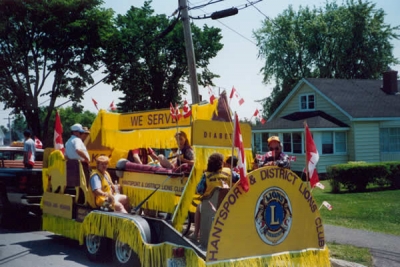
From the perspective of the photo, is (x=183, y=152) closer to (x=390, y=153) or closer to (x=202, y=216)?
(x=202, y=216)

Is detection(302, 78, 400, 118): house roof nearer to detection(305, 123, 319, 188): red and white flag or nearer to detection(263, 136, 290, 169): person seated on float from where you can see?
detection(263, 136, 290, 169): person seated on float

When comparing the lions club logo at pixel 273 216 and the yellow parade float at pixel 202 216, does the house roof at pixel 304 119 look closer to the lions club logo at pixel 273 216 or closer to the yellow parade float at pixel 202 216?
the yellow parade float at pixel 202 216

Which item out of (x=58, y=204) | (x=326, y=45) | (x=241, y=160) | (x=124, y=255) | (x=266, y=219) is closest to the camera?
(x=241, y=160)

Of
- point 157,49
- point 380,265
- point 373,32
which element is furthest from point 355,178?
point 373,32

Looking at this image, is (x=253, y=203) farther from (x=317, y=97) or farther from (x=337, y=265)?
(x=317, y=97)

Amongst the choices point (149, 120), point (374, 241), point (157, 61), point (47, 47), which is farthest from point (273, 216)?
point (157, 61)

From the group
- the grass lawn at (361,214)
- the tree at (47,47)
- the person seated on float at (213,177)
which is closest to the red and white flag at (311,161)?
the person seated on float at (213,177)

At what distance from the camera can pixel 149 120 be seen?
8977 millimetres

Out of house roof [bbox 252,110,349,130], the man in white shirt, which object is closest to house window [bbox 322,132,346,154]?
house roof [bbox 252,110,349,130]

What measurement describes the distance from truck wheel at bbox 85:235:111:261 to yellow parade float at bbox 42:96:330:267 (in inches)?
0.6

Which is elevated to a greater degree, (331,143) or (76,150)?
(331,143)

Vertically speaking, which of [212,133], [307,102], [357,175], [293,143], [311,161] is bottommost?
[357,175]

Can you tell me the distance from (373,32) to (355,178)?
29.0 meters

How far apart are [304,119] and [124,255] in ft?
69.5
